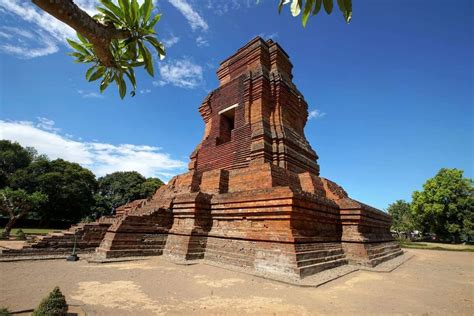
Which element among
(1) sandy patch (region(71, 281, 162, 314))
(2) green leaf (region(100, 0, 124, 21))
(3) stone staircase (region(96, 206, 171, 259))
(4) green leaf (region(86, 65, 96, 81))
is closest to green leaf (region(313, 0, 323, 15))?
(2) green leaf (region(100, 0, 124, 21))

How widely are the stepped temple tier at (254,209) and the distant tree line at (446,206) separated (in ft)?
94.1

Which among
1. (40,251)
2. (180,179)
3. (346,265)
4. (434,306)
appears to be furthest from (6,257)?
(434,306)

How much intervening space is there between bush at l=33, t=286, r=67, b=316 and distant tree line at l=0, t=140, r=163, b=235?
3209cm

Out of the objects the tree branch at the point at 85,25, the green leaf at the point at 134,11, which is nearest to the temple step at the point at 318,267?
the tree branch at the point at 85,25

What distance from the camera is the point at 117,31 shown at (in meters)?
3.63

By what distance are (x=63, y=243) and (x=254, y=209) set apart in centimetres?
749

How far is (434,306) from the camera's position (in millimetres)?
4617

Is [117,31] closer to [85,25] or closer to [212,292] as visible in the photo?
[85,25]

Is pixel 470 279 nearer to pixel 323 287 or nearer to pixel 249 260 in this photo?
pixel 323 287

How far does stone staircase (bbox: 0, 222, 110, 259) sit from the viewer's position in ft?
28.5

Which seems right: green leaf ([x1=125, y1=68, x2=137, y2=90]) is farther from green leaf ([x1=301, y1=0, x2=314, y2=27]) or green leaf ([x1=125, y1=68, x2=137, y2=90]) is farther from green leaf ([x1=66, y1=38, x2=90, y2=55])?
green leaf ([x1=301, y1=0, x2=314, y2=27])

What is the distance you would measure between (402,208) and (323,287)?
221 feet

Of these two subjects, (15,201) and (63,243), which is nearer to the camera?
(63,243)

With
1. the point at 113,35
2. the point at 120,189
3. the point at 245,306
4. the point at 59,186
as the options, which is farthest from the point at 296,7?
the point at 120,189
